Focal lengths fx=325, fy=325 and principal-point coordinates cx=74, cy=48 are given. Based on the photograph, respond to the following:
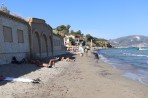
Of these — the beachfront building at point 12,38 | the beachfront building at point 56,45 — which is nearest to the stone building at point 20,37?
the beachfront building at point 12,38

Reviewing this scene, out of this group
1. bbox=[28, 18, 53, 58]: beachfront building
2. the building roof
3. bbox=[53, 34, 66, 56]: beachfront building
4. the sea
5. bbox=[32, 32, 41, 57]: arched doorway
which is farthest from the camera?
bbox=[53, 34, 66, 56]: beachfront building

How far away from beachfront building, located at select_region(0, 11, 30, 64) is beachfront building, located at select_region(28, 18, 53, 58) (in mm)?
1772

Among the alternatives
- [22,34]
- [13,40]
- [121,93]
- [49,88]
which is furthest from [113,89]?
[22,34]

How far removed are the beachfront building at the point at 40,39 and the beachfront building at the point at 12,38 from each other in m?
1.77

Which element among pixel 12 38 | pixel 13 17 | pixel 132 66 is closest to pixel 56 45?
pixel 132 66

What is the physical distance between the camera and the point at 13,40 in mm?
27750

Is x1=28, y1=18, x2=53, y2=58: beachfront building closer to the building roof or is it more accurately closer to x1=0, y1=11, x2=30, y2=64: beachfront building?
x1=0, y1=11, x2=30, y2=64: beachfront building

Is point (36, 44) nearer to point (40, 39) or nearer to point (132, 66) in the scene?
point (40, 39)

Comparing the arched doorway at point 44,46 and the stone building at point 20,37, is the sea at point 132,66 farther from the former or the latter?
the stone building at point 20,37

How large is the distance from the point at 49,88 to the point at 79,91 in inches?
54.5

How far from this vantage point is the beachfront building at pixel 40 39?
116ft

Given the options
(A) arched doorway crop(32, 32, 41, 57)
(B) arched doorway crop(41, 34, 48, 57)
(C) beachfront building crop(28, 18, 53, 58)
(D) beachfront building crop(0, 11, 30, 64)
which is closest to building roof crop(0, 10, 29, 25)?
(D) beachfront building crop(0, 11, 30, 64)

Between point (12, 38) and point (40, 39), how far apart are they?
1309 cm

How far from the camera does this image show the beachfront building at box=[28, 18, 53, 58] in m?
35.2
